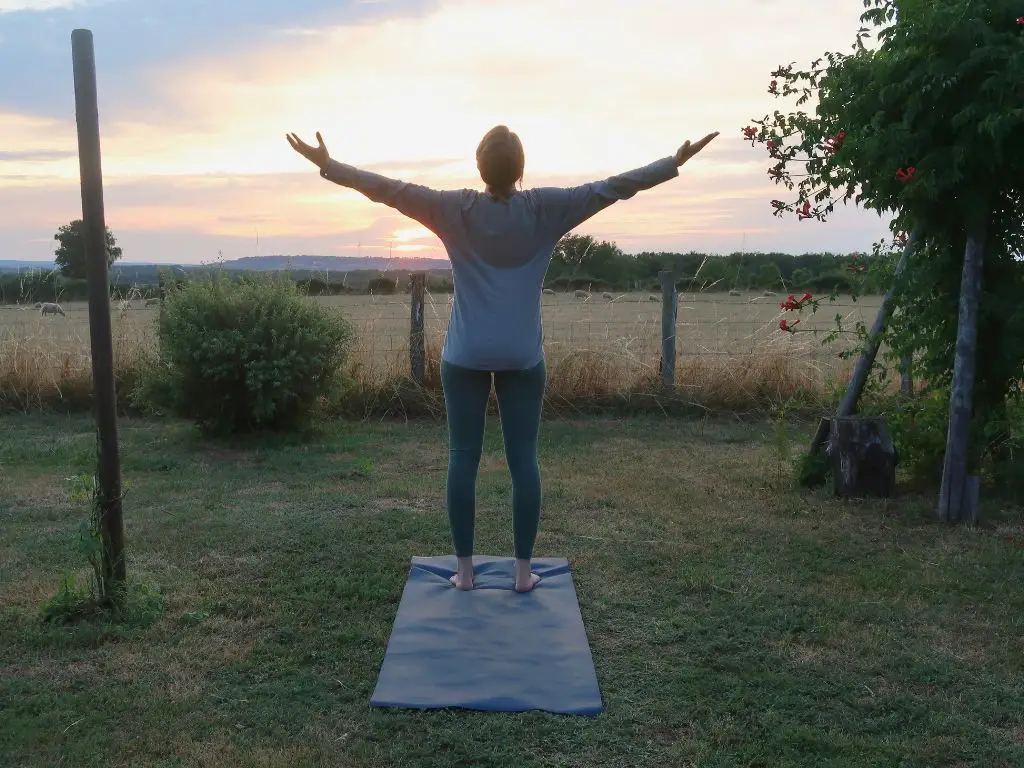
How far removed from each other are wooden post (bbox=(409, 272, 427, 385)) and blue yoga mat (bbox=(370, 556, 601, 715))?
4.55 metres

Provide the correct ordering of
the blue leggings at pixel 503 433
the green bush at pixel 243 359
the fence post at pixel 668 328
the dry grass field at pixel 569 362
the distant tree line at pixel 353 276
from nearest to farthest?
1. the blue leggings at pixel 503 433
2. the green bush at pixel 243 359
3. the distant tree line at pixel 353 276
4. the dry grass field at pixel 569 362
5. the fence post at pixel 668 328

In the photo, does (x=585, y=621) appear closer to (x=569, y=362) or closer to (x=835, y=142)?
(x=835, y=142)

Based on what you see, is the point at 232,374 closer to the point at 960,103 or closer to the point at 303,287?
the point at 303,287

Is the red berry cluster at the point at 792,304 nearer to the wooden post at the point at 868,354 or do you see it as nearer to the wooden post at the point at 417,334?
the wooden post at the point at 868,354

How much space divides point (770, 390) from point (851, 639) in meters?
5.44

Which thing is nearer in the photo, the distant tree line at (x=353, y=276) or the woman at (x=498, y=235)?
the woman at (x=498, y=235)

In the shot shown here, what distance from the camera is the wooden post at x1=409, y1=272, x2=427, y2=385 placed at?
8.78 m

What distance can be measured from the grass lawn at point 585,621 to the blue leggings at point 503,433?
17.8 inches

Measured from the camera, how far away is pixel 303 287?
805 centimetres

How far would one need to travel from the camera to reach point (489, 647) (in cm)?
347

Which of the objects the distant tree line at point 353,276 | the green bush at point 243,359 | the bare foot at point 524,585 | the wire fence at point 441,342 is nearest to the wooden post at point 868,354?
the distant tree line at point 353,276

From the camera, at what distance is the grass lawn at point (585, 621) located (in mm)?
2795

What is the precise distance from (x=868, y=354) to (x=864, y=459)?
632 millimetres

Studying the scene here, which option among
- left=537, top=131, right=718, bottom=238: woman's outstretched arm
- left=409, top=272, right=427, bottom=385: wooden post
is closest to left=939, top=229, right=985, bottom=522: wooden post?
left=537, top=131, right=718, bottom=238: woman's outstretched arm
